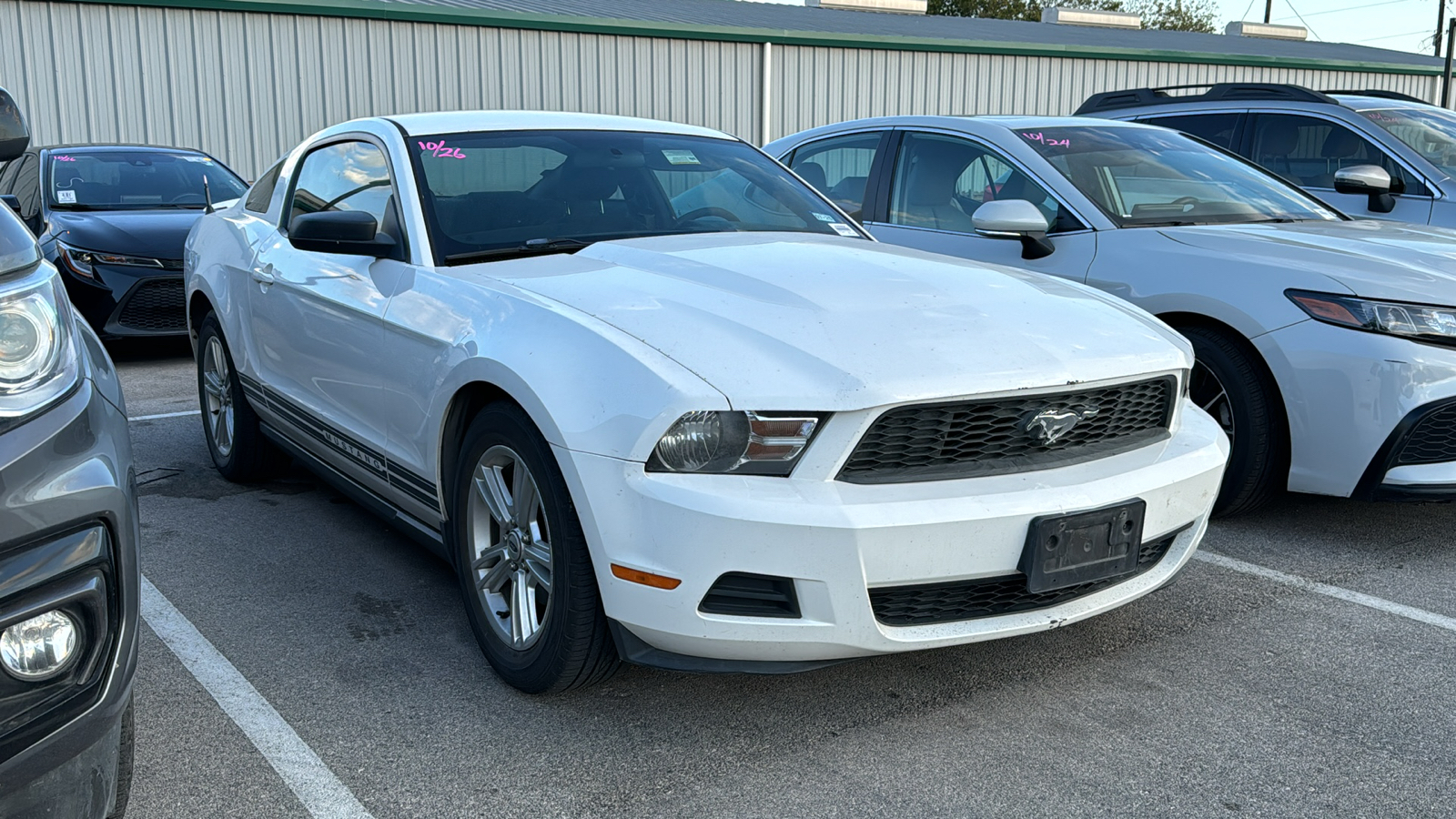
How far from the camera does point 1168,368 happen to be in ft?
9.98

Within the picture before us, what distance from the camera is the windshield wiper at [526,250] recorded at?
3.47 meters

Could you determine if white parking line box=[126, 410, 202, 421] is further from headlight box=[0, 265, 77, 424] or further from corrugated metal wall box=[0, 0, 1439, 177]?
corrugated metal wall box=[0, 0, 1439, 177]

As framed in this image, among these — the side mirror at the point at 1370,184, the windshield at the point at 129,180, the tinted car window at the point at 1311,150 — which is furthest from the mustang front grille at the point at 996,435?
the windshield at the point at 129,180

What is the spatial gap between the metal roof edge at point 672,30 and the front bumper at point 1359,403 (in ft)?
42.4

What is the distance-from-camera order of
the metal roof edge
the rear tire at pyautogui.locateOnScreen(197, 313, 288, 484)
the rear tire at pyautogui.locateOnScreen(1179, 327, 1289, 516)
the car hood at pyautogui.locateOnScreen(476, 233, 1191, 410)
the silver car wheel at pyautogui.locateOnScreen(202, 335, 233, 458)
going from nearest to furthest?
1. the car hood at pyautogui.locateOnScreen(476, 233, 1191, 410)
2. the rear tire at pyautogui.locateOnScreen(1179, 327, 1289, 516)
3. the rear tire at pyautogui.locateOnScreen(197, 313, 288, 484)
4. the silver car wheel at pyautogui.locateOnScreen(202, 335, 233, 458)
5. the metal roof edge

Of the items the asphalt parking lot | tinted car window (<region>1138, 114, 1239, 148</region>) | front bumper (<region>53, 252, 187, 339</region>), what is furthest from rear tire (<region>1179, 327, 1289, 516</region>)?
front bumper (<region>53, 252, 187, 339</region>)

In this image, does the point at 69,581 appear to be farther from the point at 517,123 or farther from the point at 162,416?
the point at 162,416

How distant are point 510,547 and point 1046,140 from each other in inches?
138

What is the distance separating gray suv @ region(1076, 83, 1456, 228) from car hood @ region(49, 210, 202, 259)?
626 cm

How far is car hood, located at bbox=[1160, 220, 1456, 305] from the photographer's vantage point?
4.08 meters

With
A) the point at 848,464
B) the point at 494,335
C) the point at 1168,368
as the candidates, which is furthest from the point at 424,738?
the point at 1168,368

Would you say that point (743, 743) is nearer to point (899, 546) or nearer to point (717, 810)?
point (717, 810)

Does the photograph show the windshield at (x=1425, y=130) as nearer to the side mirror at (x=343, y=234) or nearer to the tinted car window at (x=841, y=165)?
the tinted car window at (x=841, y=165)

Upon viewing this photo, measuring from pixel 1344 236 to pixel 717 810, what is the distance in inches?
141
